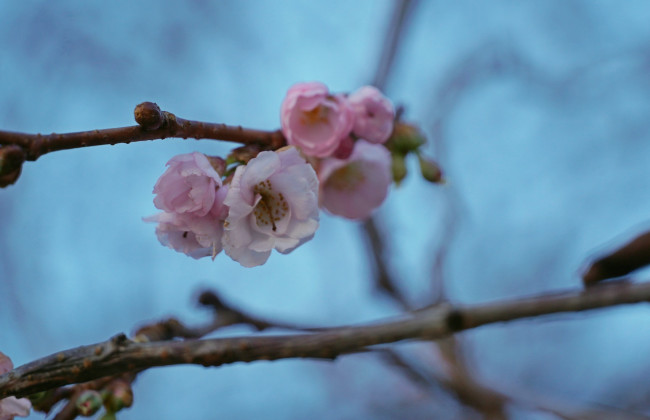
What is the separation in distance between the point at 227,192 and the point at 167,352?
30 centimetres

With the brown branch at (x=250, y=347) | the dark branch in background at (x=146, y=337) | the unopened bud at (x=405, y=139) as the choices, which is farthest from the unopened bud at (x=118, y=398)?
the unopened bud at (x=405, y=139)

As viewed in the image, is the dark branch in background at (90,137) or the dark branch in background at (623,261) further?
the dark branch in background at (90,137)

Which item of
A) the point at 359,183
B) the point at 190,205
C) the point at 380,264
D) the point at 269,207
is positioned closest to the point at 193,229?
the point at 190,205

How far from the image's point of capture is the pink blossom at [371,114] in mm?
1213

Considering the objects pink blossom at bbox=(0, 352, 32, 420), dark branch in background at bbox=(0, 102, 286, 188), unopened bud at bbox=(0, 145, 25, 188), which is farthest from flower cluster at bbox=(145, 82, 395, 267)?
pink blossom at bbox=(0, 352, 32, 420)

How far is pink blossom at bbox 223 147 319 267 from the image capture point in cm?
96

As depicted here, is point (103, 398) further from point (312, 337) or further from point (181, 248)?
point (312, 337)

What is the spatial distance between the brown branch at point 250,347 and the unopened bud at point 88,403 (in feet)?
0.72

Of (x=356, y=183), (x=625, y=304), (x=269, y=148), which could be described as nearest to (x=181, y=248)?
(x=269, y=148)

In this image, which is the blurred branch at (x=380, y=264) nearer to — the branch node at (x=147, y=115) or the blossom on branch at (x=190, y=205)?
the blossom on branch at (x=190, y=205)

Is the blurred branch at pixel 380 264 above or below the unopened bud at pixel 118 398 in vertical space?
above

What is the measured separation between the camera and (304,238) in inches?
39.4

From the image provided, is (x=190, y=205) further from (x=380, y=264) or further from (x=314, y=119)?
(x=380, y=264)

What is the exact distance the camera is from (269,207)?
1.05 metres
